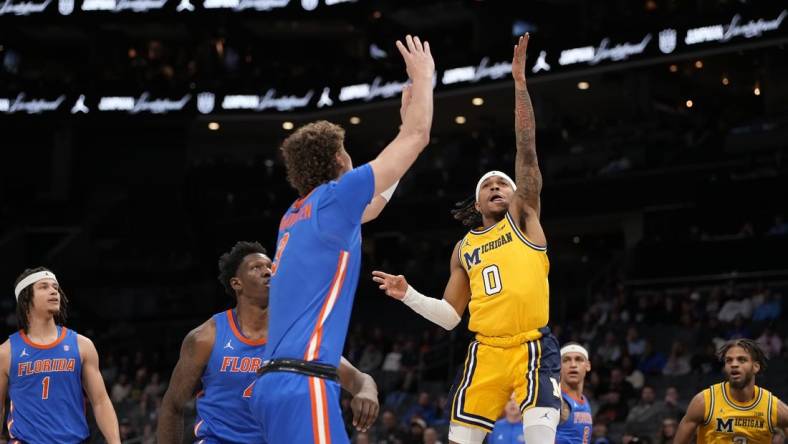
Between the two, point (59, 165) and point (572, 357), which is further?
point (59, 165)

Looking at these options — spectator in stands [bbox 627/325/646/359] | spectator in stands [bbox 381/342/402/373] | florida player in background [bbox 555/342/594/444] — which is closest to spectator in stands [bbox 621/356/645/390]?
spectator in stands [bbox 627/325/646/359]

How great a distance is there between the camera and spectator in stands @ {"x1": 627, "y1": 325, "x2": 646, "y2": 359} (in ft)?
70.1

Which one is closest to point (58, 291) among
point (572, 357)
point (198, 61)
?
point (572, 357)

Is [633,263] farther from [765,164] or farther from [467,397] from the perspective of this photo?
[467,397]

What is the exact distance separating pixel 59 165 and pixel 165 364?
1438 centimetres

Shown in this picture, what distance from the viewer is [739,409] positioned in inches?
402

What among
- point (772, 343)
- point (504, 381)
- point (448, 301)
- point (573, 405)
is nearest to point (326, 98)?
point (772, 343)

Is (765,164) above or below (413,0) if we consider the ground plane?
below

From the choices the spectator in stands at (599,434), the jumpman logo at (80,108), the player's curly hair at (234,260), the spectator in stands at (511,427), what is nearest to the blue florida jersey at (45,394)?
the player's curly hair at (234,260)

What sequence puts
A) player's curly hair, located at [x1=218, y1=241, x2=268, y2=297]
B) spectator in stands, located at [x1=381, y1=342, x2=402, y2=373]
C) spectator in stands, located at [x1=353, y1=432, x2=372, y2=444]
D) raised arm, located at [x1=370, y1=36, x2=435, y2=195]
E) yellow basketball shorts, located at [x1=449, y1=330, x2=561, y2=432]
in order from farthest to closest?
1. spectator in stands, located at [x1=381, y1=342, x2=402, y2=373]
2. spectator in stands, located at [x1=353, y1=432, x2=372, y2=444]
3. yellow basketball shorts, located at [x1=449, y1=330, x2=561, y2=432]
4. player's curly hair, located at [x1=218, y1=241, x2=268, y2=297]
5. raised arm, located at [x1=370, y1=36, x2=435, y2=195]

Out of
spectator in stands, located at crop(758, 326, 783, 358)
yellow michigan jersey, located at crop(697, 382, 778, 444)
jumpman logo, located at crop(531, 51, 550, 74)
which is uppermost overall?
jumpman logo, located at crop(531, 51, 550, 74)

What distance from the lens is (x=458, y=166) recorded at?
3331cm

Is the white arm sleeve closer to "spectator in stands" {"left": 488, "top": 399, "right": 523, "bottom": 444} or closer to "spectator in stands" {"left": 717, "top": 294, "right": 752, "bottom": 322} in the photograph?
"spectator in stands" {"left": 488, "top": 399, "right": 523, "bottom": 444}

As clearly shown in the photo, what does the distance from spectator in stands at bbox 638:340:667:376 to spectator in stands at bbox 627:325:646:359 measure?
0.40 meters
